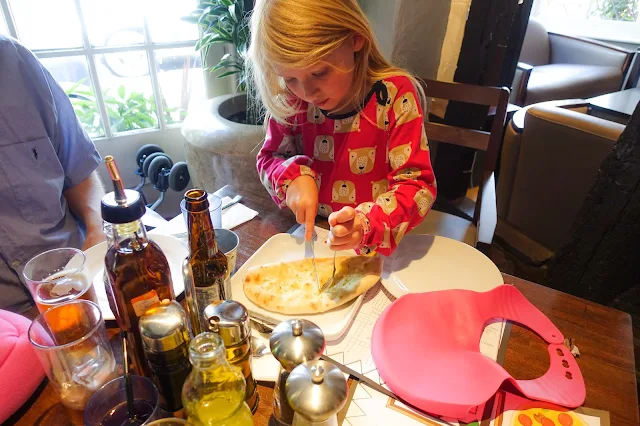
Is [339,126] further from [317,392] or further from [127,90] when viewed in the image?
[127,90]

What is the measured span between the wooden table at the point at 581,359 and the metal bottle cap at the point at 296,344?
19 cm

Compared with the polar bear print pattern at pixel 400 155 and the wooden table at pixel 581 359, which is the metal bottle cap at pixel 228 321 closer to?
the wooden table at pixel 581 359

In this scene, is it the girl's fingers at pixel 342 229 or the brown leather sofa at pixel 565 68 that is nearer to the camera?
the girl's fingers at pixel 342 229

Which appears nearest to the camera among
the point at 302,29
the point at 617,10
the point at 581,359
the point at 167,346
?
the point at 167,346

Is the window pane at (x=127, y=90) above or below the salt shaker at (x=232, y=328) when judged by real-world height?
below

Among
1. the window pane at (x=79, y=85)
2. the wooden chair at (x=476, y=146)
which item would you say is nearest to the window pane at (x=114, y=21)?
the window pane at (x=79, y=85)

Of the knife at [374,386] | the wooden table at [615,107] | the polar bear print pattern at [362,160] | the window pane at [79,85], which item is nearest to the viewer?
the knife at [374,386]

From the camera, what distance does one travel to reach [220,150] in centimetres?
174

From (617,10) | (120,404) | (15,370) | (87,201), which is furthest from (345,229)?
(617,10)

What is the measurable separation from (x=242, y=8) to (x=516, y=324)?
5.67 ft

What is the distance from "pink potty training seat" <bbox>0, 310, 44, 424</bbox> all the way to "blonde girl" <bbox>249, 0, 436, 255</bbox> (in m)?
0.52

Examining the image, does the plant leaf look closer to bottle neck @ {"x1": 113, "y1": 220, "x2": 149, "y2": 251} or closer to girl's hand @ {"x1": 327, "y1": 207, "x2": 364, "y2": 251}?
girl's hand @ {"x1": 327, "y1": 207, "x2": 364, "y2": 251}

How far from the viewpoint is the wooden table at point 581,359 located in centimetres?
63

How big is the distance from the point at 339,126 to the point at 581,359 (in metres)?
0.75
